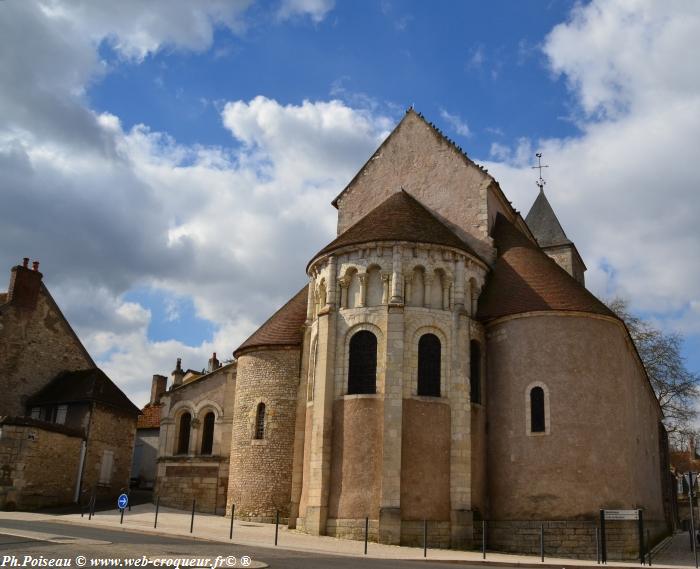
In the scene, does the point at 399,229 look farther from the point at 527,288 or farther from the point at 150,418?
the point at 150,418

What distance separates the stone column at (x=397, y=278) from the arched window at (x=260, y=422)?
296 inches

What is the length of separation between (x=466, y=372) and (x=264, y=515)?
29.9 ft

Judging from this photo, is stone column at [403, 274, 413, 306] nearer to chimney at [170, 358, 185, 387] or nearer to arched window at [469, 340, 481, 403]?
arched window at [469, 340, 481, 403]

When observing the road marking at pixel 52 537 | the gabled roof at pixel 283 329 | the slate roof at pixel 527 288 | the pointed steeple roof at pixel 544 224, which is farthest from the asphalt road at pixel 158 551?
the pointed steeple roof at pixel 544 224

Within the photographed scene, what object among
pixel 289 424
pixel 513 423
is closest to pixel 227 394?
pixel 289 424

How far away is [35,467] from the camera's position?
27625 millimetres

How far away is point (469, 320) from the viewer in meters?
24.2

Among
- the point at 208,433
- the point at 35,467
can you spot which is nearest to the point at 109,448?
the point at 208,433

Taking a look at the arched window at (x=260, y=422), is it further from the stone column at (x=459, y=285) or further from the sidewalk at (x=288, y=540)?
the stone column at (x=459, y=285)

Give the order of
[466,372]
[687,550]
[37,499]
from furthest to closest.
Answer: [37,499]
[687,550]
[466,372]

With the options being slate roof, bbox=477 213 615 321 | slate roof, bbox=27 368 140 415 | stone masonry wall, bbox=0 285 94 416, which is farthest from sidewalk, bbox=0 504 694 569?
stone masonry wall, bbox=0 285 94 416

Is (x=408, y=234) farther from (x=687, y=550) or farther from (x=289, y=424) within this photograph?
(x=687, y=550)

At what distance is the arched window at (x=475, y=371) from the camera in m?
24.0

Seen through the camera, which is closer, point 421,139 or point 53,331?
point 421,139
